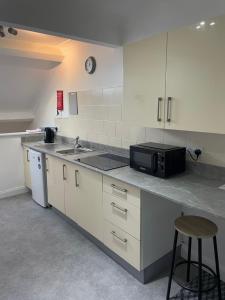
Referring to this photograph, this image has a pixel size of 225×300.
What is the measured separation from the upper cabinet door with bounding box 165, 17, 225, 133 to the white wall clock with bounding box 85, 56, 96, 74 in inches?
59.9

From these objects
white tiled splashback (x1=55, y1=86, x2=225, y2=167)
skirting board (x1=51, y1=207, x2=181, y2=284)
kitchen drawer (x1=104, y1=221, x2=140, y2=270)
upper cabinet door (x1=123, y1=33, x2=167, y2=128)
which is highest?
upper cabinet door (x1=123, y1=33, x2=167, y2=128)

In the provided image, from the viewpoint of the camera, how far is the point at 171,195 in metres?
1.66

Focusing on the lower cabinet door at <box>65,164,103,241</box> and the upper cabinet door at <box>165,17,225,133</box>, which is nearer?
the upper cabinet door at <box>165,17,225,133</box>

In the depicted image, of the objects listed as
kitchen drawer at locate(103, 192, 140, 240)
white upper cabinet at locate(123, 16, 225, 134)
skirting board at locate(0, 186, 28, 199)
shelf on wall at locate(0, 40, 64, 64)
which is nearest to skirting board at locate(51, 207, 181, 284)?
kitchen drawer at locate(103, 192, 140, 240)

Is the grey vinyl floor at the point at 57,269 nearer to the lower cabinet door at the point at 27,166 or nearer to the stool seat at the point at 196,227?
the stool seat at the point at 196,227

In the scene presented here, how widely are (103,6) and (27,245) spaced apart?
2.55 meters

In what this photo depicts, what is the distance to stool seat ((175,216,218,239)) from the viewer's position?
1623 mm

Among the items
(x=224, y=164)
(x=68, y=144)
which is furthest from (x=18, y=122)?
(x=224, y=164)

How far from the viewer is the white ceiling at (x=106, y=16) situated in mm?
1899

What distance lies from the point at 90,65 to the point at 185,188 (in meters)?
2.17

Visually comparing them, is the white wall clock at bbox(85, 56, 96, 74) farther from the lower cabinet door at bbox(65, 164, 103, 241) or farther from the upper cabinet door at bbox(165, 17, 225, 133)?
the upper cabinet door at bbox(165, 17, 225, 133)

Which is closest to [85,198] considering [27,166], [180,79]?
[180,79]

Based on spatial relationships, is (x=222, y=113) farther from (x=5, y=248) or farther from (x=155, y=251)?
(x=5, y=248)

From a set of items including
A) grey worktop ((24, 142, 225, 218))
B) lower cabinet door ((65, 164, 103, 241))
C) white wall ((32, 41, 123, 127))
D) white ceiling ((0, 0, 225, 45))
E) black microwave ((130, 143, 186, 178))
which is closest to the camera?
grey worktop ((24, 142, 225, 218))
